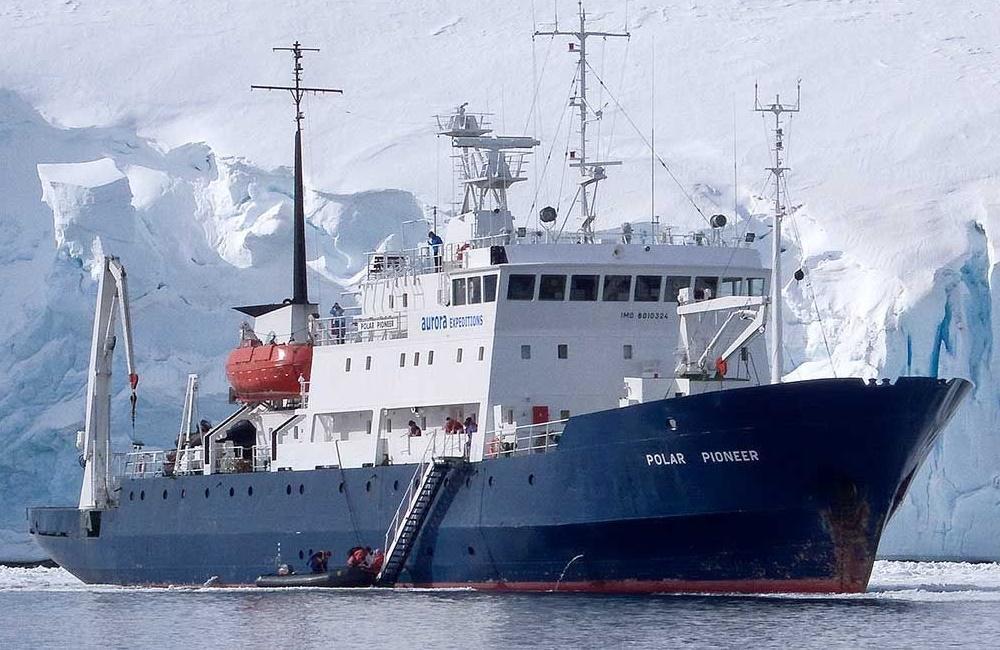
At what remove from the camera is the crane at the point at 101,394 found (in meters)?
34.3

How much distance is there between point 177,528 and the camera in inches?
1303

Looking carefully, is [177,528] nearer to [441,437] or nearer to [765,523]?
[441,437]

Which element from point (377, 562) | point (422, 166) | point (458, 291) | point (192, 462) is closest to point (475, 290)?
point (458, 291)

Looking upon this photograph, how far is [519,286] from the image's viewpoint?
29.0 meters

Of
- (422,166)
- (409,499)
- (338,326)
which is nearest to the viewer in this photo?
(409,499)

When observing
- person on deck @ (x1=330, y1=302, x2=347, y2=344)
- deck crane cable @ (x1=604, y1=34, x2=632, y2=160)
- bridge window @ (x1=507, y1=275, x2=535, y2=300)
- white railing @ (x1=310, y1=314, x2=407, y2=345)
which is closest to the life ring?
bridge window @ (x1=507, y1=275, x2=535, y2=300)

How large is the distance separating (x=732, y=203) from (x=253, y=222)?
9.53 meters

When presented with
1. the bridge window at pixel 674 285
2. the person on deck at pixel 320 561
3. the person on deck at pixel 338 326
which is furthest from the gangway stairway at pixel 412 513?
the bridge window at pixel 674 285

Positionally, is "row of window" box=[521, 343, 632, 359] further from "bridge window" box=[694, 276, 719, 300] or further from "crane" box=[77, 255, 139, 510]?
"crane" box=[77, 255, 139, 510]

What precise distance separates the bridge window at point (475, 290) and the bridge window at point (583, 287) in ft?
4.00

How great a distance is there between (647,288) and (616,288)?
1.46ft

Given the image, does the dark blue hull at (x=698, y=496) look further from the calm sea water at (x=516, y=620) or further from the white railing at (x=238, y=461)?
the white railing at (x=238, y=461)

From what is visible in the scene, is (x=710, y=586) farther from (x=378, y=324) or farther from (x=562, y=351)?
(x=378, y=324)

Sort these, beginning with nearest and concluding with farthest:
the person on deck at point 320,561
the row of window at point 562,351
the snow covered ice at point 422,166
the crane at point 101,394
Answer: the row of window at point 562,351 < the person on deck at point 320,561 < the crane at point 101,394 < the snow covered ice at point 422,166
